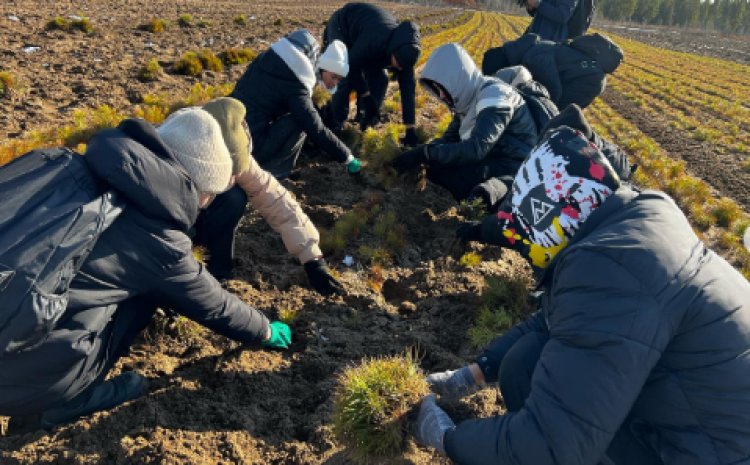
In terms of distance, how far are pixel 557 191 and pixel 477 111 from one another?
8.81ft

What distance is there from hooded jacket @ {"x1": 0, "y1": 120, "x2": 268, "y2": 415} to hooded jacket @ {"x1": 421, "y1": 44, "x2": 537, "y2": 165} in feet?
9.19

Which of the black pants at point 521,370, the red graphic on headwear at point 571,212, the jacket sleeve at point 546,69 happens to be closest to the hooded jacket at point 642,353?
the red graphic on headwear at point 571,212

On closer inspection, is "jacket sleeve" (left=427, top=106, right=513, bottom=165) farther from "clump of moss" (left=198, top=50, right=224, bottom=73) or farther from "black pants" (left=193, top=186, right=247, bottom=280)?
"clump of moss" (left=198, top=50, right=224, bottom=73)

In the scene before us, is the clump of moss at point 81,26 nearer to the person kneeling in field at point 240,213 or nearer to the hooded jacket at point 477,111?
the hooded jacket at point 477,111

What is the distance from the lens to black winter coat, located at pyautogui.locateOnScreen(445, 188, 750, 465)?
4.80 ft

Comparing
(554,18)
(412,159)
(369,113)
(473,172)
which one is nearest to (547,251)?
(473,172)

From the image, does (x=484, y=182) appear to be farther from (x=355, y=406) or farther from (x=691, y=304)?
(x=691, y=304)

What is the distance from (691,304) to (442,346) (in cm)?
201

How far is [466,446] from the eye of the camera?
1.82 meters

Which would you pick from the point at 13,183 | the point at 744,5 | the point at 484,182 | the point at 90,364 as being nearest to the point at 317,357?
the point at 90,364

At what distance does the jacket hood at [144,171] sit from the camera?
1.92m

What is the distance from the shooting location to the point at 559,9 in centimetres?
688

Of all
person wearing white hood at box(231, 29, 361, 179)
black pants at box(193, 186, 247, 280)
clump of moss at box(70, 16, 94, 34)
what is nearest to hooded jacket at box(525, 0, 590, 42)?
person wearing white hood at box(231, 29, 361, 179)

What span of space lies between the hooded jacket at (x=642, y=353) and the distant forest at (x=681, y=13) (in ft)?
360
